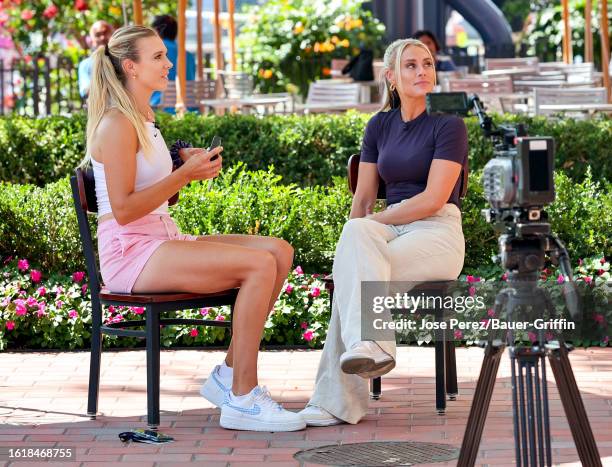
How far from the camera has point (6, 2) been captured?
A: 16.3 m

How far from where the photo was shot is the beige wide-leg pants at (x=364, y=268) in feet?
14.7

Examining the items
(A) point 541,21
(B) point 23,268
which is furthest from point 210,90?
(A) point 541,21

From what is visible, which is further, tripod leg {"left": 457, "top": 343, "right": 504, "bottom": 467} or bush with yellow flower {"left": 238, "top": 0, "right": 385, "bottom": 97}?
bush with yellow flower {"left": 238, "top": 0, "right": 385, "bottom": 97}

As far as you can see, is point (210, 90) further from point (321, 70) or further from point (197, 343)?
point (197, 343)

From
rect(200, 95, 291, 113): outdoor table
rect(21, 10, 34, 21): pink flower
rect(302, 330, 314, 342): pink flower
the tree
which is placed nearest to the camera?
rect(302, 330, 314, 342): pink flower

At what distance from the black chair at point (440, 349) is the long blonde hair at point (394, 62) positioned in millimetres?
309

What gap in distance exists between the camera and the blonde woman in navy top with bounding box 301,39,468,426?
14.7 feet

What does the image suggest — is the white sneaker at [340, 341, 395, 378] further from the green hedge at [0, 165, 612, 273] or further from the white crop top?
the green hedge at [0, 165, 612, 273]

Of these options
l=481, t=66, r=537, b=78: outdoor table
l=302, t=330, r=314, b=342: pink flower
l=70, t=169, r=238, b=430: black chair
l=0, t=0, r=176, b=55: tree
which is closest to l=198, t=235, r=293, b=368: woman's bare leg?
l=70, t=169, r=238, b=430: black chair

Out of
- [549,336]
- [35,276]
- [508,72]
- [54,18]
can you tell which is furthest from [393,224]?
[54,18]

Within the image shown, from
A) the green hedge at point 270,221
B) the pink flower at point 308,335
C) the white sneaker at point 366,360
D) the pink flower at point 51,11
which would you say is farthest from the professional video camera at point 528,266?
the pink flower at point 51,11

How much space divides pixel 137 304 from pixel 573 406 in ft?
6.27

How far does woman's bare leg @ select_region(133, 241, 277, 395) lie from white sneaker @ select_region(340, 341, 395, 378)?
0.42 metres

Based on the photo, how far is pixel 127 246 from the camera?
464cm
